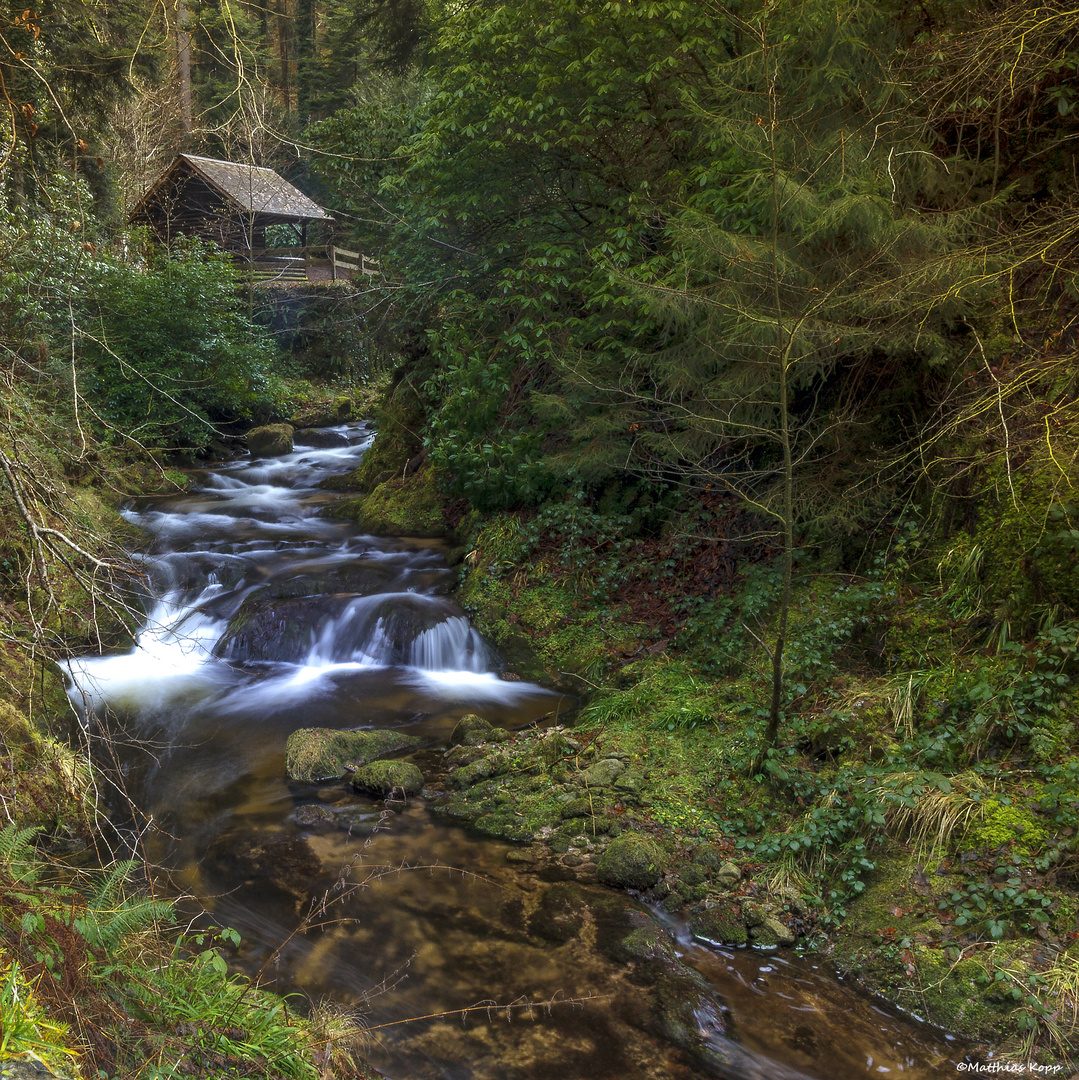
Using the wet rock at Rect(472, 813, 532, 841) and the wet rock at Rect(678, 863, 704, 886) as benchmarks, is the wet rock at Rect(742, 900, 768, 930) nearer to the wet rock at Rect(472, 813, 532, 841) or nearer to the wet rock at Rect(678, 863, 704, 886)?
the wet rock at Rect(678, 863, 704, 886)

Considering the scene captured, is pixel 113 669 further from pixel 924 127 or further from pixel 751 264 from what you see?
pixel 924 127

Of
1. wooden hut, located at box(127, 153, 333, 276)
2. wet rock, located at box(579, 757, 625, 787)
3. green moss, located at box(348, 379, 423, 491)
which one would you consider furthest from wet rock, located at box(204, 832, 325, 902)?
wooden hut, located at box(127, 153, 333, 276)

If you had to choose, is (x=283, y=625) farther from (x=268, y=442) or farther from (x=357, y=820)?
(x=268, y=442)

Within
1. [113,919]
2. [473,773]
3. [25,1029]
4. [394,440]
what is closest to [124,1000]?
[113,919]

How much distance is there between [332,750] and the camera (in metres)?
7.40

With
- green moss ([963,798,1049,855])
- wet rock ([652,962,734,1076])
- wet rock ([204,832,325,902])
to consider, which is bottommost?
wet rock ([652,962,734,1076])

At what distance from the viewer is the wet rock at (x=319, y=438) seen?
20.3 m

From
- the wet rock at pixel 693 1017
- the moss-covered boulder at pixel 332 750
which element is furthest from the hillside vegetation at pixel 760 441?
the moss-covered boulder at pixel 332 750

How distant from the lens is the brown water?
169 inches

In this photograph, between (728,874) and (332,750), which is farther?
(332,750)

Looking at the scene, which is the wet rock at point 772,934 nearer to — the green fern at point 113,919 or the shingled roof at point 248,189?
the green fern at point 113,919

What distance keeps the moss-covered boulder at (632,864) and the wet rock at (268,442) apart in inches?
609

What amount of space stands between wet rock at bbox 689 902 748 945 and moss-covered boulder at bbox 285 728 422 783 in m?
3.50

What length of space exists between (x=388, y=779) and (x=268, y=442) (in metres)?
14.1
